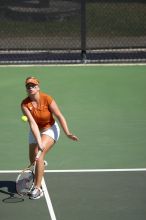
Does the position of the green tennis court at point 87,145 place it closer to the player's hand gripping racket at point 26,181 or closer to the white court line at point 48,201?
the white court line at point 48,201

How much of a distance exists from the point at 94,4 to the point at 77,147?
7109 millimetres

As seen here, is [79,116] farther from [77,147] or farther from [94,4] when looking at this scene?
[94,4]

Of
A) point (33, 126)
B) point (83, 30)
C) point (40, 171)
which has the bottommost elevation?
point (40, 171)

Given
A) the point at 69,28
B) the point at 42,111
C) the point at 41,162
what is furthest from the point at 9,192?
the point at 69,28

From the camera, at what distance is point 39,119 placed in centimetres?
1000

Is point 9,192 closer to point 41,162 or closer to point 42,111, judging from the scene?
point 41,162

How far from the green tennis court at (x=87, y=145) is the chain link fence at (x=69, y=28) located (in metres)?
0.86

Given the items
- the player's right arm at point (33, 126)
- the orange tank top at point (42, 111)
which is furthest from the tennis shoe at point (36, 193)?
the orange tank top at point (42, 111)

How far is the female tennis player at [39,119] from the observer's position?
9.77 metres

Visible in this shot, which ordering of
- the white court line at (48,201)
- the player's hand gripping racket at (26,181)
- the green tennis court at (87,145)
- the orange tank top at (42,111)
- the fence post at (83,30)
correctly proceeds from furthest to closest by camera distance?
the fence post at (83,30) → the orange tank top at (42,111) → the player's hand gripping racket at (26,181) → the green tennis court at (87,145) → the white court line at (48,201)

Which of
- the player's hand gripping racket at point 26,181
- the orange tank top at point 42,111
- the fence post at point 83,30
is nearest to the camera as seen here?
the player's hand gripping racket at point 26,181

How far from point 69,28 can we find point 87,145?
6.83 m

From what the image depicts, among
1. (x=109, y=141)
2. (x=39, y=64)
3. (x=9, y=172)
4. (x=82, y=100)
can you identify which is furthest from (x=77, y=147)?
(x=39, y=64)

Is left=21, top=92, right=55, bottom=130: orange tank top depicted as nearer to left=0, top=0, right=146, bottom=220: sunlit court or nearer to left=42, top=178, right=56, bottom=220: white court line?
left=0, top=0, right=146, bottom=220: sunlit court
